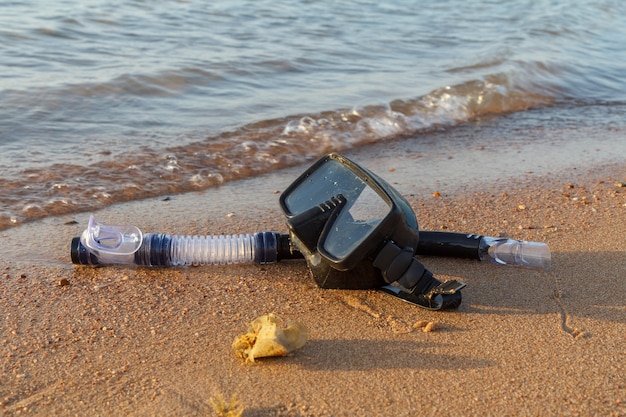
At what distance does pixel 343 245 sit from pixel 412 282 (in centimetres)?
29

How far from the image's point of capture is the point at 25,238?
342 centimetres

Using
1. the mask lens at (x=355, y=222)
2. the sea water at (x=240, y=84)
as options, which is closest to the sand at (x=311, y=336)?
the mask lens at (x=355, y=222)

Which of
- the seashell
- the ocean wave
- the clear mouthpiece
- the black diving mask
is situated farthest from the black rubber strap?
the ocean wave

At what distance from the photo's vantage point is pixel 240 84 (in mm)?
6891

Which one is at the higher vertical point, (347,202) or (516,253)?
(347,202)

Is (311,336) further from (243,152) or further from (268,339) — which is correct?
(243,152)

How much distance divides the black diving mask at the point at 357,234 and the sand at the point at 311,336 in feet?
0.33

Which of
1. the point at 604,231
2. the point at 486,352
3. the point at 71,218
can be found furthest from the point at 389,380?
the point at 71,218

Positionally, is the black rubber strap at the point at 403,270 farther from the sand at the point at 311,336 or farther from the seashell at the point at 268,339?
the seashell at the point at 268,339

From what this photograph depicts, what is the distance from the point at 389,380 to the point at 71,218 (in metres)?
2.13

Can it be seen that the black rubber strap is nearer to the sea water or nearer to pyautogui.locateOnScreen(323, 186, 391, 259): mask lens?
pyautogui.locateOnScreen(323, 186, 391, 259): mask lens

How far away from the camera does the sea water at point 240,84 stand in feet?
15.3

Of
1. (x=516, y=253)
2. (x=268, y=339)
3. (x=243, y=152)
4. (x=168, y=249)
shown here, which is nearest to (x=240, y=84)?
(x=243, y=152)

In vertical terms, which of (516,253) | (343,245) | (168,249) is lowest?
(168,249)
